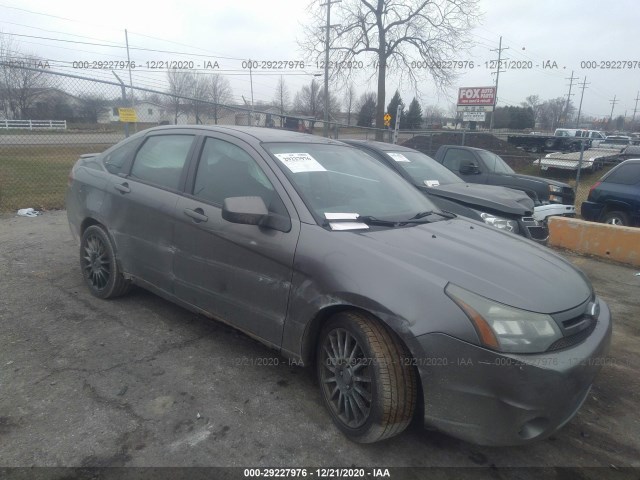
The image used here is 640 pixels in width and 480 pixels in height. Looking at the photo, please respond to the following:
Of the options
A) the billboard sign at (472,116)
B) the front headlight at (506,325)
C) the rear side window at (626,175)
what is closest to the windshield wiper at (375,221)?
the front headlight at (506,325)

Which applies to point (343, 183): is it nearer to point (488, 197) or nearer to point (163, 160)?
point (163, 160)

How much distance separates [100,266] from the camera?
163 inches

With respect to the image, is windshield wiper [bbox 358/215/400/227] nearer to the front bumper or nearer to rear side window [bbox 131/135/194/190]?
the front bumper

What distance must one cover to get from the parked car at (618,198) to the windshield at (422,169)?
3.35 m

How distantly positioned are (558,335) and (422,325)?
0.67 meters

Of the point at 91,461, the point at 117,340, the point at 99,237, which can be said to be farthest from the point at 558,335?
the point at 99,237

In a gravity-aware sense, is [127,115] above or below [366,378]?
above

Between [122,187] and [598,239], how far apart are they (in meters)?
6.66

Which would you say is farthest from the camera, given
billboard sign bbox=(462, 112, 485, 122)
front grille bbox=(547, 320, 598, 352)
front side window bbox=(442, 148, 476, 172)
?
billboard sign bbox=(462, 112, 485, 122)

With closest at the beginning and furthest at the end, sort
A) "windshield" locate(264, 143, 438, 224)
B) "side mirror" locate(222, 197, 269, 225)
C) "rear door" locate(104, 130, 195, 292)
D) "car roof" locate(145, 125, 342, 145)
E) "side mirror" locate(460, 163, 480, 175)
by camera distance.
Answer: "side mirror" locate(222, 197, 269, 225)
"windshield" locate(264, 143, 438, 224)
"car roof" locate(145, 125, 342, 145)
"rear door" locate(104, 130, 195, 292)
"side mirror" locate(460, 163, 480, 175)

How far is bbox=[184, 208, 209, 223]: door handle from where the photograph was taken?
3.16 metres

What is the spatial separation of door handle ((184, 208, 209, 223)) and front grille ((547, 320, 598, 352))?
224 cm

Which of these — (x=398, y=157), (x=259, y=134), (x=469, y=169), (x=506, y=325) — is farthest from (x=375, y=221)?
(x=469, y=169)

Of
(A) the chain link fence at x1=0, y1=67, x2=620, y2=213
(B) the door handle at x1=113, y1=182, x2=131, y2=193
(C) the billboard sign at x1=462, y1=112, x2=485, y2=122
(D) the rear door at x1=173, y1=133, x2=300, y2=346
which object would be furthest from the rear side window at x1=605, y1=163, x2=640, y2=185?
(C) the billboard sign at x1=462, y1=112, x2=485, y2=122
